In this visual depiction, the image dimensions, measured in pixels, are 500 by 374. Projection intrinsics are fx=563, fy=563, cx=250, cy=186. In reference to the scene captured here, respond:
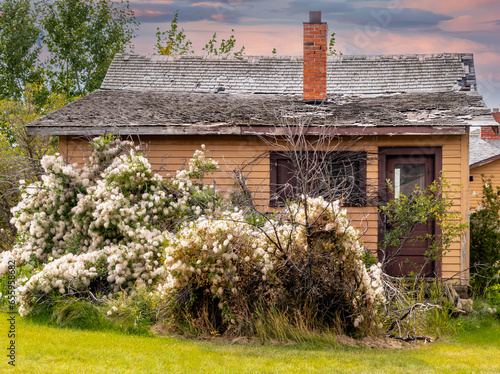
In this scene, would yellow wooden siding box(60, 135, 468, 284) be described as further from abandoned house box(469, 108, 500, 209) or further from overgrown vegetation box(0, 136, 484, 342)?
abandoned house box(469, 108, 500, 209)

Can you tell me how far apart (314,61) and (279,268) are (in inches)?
284

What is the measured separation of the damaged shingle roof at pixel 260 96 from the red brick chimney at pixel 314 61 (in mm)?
362

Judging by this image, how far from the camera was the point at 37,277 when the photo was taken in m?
8.60

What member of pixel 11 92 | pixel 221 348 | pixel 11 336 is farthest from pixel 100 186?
pixel 11 92

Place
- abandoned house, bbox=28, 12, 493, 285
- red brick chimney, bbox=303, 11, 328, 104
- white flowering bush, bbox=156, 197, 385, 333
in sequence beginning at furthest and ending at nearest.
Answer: red brick chimney, bbox=303, 11, 328, 104 → abandoned house, bbox=28, 12, 493, 285 → white flowering bush, bbox=156, 197, 385, 333

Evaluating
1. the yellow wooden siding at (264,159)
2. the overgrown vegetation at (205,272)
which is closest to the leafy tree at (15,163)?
the yellow wooden siding at (264,159)

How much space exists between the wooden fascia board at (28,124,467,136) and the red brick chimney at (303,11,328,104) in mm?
2602

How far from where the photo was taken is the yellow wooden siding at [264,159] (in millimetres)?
11219

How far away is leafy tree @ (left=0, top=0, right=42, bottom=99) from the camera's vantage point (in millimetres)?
29109

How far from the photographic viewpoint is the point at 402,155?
11531 mm

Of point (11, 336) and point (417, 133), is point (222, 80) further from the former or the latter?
point (11, 336)

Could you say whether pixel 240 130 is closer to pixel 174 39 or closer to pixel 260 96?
pixel 260 96

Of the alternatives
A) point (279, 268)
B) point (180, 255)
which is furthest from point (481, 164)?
point (180, 255)

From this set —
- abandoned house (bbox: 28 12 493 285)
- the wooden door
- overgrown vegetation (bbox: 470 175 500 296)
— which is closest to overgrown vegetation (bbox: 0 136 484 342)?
the wooden door
